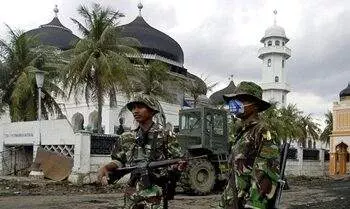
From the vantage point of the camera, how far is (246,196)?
330cm

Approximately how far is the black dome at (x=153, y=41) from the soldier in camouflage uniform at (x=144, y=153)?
108ft

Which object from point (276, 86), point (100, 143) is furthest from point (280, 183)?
point (276, 86)

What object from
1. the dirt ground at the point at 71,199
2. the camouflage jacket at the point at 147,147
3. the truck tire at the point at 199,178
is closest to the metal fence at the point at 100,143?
the dirt ground at the point at 71,199

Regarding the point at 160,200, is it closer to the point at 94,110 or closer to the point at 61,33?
the point at 94,110

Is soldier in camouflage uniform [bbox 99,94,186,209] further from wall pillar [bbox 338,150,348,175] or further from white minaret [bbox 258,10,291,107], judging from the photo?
white minaret [bbox 258,10,291,107]

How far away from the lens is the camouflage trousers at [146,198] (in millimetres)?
4066

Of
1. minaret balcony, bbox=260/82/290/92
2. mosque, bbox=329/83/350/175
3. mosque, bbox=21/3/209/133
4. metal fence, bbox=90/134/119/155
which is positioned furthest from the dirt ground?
minaret balcony, bbox=260/82/290/92

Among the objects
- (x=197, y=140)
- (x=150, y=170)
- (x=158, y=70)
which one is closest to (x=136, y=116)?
(x=150, y=170)

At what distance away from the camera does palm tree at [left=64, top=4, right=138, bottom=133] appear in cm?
2259

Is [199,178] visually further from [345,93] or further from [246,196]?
[345,93]

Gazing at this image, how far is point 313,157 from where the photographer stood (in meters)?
33.8

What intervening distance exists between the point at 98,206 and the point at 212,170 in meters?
4.68

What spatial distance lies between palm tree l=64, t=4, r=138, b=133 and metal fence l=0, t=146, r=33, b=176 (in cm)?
361

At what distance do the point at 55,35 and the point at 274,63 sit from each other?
36.4m
